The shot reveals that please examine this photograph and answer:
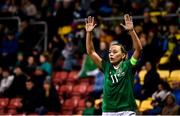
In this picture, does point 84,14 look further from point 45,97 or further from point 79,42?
point 45,97

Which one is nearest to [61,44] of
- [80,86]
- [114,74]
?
[80,86]

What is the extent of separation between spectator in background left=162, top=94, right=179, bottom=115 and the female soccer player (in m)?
5.06

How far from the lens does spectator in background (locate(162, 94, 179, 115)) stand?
12.6m

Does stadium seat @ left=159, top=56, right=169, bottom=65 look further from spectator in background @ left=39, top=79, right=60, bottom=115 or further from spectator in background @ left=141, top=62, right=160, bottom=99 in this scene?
spectator in background @ left=39, top=79, right=60, bottom=115

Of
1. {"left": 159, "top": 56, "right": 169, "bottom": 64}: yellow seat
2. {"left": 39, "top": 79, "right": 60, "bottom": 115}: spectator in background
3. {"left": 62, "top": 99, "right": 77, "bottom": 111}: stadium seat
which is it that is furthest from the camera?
{"left": 62, "top": 99, "right": 77, "bottom": 111}: stadium seat

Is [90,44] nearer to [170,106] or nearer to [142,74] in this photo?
[170,106]

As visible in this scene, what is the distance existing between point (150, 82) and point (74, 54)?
3.69 m

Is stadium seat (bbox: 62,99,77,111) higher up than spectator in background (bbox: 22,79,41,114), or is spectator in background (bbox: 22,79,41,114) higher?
spectator in background (bbox: 22,79,41,114)

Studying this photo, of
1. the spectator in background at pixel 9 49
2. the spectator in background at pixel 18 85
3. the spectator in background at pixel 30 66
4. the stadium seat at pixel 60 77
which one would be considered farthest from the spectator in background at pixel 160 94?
the spectator in background at pixel 9 49

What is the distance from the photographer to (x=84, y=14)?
17.9 m

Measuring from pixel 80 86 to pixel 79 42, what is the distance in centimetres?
152

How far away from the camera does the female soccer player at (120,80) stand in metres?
7.55

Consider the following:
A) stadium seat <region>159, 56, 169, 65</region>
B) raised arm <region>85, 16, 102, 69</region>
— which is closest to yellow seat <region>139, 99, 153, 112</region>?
stadium seat <region>159, 56, 169, 65</region>

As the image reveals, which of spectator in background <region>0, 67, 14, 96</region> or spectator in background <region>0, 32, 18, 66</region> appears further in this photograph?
spectator in background <region>0, 32, 18, 66</region>
